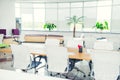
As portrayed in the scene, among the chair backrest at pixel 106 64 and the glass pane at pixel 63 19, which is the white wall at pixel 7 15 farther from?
the chair backrest at pixel 106 64

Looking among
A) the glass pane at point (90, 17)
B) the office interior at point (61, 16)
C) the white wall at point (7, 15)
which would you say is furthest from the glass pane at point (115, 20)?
the white wall at point (7, 15)

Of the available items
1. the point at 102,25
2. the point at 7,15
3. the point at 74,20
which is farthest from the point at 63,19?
the point at 7,15

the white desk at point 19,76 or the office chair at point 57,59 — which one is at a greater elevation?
the white desk at point 19,76

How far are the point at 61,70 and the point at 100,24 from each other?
782 centimetres

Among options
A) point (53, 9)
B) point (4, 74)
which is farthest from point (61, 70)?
point (53, 9)

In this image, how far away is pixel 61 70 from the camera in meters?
3.64

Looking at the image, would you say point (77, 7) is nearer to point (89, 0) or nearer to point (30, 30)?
point (89, 0)

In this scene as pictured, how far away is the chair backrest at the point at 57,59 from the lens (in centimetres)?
357

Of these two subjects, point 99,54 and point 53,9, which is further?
point 53,9

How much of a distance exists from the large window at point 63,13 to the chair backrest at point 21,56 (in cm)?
827

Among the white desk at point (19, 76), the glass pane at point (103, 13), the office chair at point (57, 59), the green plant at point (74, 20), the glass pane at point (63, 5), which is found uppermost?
the glass pane at point (63, 5)

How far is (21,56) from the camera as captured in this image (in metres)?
3.88

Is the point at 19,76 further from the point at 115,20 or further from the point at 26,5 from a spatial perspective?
the point at 26,5

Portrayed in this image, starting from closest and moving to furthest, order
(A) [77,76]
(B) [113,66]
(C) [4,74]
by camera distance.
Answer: (C) [4,74] < (B) [113,66] < (A) [77,76]
